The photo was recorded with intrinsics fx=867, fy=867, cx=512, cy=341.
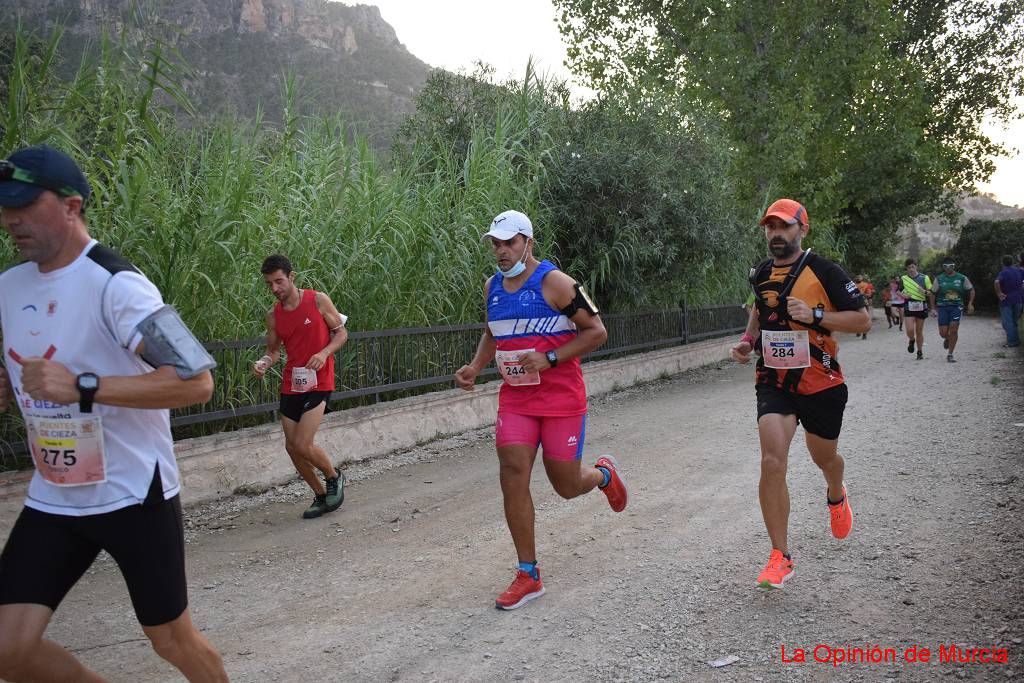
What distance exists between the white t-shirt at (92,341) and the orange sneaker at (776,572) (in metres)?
3.11

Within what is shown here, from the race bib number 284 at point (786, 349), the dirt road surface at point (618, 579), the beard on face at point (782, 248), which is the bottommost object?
the dirt road surface at point (618, 579)

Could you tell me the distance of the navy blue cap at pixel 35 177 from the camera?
7.99ft

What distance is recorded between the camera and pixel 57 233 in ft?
8.30

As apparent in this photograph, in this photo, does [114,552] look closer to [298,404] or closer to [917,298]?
[298,404]

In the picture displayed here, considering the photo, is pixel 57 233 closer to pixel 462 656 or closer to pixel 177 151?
pixel 462 656

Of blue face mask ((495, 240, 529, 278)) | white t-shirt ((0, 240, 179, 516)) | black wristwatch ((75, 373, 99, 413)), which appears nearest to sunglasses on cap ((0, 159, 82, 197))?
white t-shirt ((0, 240, 179, 516))

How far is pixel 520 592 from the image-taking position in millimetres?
4637

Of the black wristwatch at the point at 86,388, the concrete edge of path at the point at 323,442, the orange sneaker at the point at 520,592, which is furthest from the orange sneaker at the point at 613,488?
the black wristwatch at the point at 86,388

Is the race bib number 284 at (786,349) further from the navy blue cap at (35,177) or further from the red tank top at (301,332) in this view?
the navy blue cap at (35,177)

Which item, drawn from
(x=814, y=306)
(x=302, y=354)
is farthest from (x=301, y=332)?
(x=814, y=306)

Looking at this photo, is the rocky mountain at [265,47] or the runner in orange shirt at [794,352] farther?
the rocky mountain at [265,47]

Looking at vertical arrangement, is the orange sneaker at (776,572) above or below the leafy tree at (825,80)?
below

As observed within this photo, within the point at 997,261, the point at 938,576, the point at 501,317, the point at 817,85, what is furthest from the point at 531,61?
the point at 997,261

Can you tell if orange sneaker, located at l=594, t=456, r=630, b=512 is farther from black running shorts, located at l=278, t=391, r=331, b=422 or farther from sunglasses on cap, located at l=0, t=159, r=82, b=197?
sunglasses on cap, located at l=0, t=159, r=82, b=197
